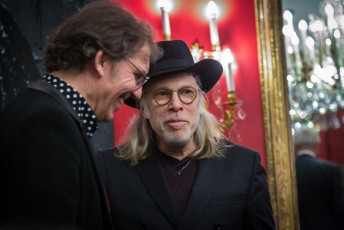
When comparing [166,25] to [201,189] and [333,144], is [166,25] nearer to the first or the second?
[333,144]

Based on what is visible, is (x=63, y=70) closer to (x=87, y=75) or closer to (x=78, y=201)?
(x=87, y=75)

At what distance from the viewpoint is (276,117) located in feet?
12.4

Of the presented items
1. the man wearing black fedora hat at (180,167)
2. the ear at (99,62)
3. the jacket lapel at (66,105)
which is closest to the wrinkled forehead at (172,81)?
the man wearing black fedora hat at (180,167)

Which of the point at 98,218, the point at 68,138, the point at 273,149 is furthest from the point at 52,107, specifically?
the point at 273,149

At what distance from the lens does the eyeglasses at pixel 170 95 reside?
2615 millimetres

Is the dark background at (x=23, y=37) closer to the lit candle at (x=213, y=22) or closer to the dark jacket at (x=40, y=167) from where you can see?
the lit candle at (x=213, y=22)

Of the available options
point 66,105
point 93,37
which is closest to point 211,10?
point 93,37

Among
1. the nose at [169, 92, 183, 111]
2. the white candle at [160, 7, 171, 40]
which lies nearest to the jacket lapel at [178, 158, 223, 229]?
A: the nose at [169, 92, 183, 111]

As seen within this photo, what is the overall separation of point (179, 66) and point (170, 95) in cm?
15

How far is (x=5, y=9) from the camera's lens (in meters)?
3.45

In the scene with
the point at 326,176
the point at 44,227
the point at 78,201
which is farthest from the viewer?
the point at 326,176

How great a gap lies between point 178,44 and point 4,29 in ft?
4.26

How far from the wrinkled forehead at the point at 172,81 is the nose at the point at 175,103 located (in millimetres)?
42

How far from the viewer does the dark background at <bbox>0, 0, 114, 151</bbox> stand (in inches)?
135
